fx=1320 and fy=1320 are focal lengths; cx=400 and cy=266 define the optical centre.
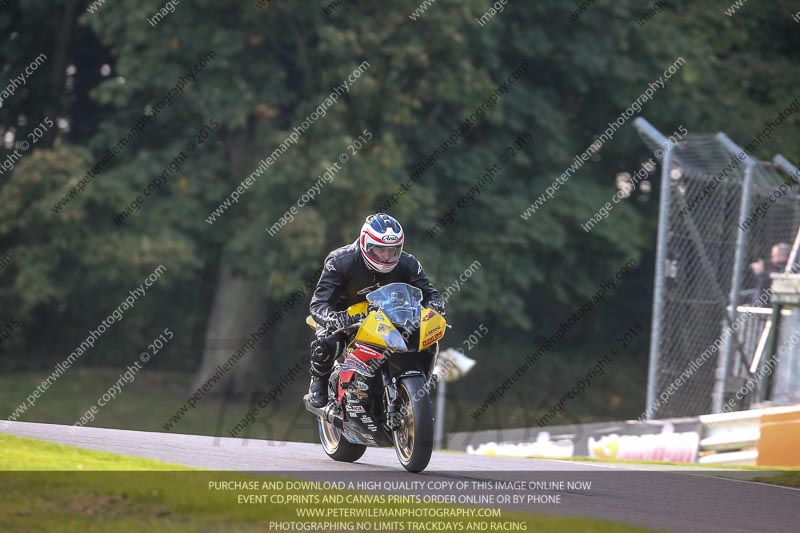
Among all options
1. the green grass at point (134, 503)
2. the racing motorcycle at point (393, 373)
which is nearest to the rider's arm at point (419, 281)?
the racing motorcycle at point (393, 373)

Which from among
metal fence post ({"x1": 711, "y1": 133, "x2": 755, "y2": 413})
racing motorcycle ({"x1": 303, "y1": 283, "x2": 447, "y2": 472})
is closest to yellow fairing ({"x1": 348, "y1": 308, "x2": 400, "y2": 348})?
racing motorcycle ({"x1": 303, "y1": 283, "x2": 447, "y2": 472})

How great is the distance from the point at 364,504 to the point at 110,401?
19518 millimetres

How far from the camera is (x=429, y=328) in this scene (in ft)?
32.4

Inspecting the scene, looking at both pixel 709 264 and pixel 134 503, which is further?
pixel 709 264

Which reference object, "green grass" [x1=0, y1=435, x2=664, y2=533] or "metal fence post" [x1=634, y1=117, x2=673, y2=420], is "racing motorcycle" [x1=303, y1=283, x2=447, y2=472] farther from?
"metal fence post" [x1=634, y1=117, x2=673, y2=420]

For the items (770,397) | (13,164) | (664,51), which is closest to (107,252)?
(13,164)

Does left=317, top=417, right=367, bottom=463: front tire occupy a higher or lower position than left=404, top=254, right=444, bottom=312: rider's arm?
lower

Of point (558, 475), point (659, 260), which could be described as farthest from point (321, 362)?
point (659, 260)

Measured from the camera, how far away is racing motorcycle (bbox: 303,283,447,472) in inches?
383

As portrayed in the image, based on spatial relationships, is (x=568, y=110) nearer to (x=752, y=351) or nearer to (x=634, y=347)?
(x=634, y=347)

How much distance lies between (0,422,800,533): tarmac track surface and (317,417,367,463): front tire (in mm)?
119

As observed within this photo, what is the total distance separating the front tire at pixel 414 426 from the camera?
9508mm

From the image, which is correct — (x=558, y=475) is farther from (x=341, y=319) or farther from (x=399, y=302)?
(x=341, y=319)

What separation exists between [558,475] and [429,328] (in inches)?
76.8
